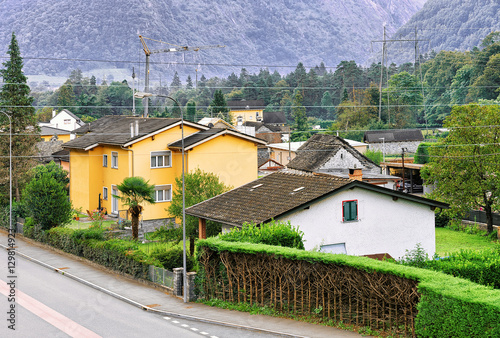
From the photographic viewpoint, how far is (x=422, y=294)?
16547 mm

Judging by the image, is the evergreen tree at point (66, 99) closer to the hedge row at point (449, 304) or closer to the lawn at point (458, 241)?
the lawn at point (458, 241)

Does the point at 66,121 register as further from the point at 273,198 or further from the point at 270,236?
the point at 270,236

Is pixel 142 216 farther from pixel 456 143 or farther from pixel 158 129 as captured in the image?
pixel 456 143

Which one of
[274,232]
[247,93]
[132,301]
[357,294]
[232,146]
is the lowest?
[132,301]

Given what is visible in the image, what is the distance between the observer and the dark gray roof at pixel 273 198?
89.4 ft

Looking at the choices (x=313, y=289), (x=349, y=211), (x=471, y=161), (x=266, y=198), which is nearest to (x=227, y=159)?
(x=471, y=161)

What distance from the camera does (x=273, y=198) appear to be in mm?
29109

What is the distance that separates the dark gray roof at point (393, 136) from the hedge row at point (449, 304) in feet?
293

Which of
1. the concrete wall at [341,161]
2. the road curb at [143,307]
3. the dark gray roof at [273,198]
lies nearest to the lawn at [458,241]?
the dark gray roof at [273,198]

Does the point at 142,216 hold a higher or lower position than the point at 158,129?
lower

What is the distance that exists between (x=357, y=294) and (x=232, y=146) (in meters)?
30.6

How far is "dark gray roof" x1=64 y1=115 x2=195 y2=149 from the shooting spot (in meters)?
45.9

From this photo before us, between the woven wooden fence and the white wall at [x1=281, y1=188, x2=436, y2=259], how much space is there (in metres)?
4.71

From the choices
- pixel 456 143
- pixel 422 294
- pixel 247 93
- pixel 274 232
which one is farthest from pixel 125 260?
pixel 247 93
